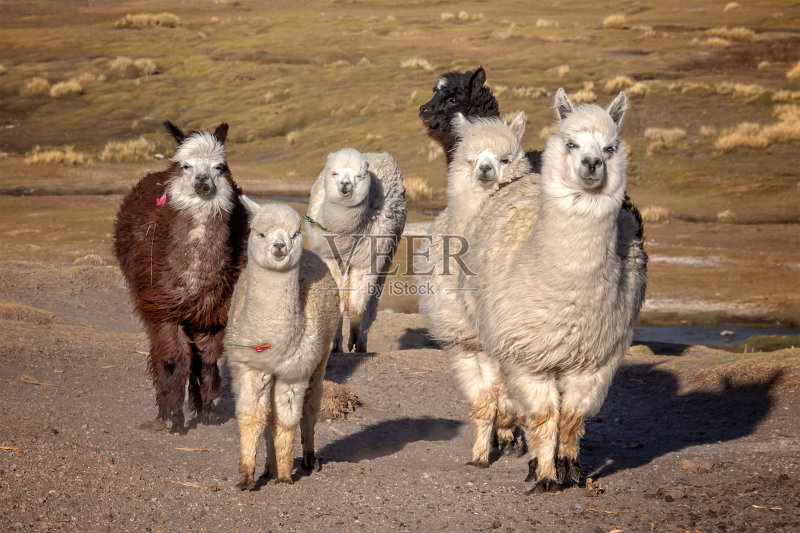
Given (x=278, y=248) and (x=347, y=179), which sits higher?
(x=278, y=248)

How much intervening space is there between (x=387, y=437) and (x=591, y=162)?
345 cm

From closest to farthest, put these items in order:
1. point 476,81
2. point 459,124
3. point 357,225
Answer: point 459,124 → point 476,81 → point 357,225

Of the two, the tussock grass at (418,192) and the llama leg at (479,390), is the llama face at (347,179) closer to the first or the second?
the llama leg at (479,390)

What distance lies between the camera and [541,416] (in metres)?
5.63

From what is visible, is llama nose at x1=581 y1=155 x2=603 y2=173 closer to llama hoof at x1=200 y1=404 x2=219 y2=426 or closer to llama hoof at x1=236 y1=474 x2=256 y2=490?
llama hoof at x1=236 y1=474 x2=256 y2=490

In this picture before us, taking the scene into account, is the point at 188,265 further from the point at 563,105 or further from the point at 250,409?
the point at 563,105

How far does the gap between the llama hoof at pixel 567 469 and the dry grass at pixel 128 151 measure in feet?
80.8

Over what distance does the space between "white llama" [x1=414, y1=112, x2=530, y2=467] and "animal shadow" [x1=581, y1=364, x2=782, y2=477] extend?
76 centimetres

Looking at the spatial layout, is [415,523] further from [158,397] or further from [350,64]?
[350,64]

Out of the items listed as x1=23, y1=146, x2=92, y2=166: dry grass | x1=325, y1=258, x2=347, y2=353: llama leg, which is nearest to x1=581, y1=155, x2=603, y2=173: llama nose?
x1=325, y1=258, x2=347, y2=353: llama leg

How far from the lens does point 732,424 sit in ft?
26.3

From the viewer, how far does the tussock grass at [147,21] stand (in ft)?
162

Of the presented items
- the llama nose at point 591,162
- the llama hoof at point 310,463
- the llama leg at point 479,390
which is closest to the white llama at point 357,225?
the llama leg at point 479,390

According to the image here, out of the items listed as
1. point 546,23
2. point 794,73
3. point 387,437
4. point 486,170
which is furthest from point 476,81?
point 546,23
